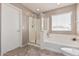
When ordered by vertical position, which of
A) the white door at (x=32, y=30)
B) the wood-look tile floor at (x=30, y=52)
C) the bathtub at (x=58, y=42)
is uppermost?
the white door at (x=32, y=30)

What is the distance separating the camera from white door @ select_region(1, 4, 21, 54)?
1480 millimetres

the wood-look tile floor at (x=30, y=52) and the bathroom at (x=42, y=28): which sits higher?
the bathroom at (x=42, y=28)

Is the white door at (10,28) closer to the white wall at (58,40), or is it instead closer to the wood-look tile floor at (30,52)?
the wood-look tile floor at (30,52)

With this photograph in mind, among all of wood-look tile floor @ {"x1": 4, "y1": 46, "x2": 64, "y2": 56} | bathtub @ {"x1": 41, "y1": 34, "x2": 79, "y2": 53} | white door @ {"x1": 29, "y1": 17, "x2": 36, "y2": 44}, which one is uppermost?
white door @ {"x1": 29, "y1": 17, "x2": 36, "y2": 44}

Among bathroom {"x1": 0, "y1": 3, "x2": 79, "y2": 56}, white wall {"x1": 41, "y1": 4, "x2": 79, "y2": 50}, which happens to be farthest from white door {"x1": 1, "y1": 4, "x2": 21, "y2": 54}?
white wall {"x1": 41, "y1": 4, "x2": 79, "y2": 50}

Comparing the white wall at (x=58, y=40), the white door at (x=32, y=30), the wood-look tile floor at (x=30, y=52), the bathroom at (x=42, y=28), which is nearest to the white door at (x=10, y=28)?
the bathroom at (x=42, y=28)

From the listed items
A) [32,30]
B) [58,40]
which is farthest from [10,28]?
[58,40]

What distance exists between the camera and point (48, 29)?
1.63 meters

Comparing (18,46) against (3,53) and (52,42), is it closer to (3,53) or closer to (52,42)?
(3,53)

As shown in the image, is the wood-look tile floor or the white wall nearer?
the wood-look tile floor

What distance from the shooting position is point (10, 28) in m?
1.58

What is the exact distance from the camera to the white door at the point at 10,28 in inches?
58.3

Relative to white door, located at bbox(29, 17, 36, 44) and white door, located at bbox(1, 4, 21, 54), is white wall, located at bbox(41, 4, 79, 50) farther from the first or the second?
white door, located at bbox(1, 4, 21, 54)

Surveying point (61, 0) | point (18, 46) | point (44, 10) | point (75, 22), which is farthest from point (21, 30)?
point (75, 22)
